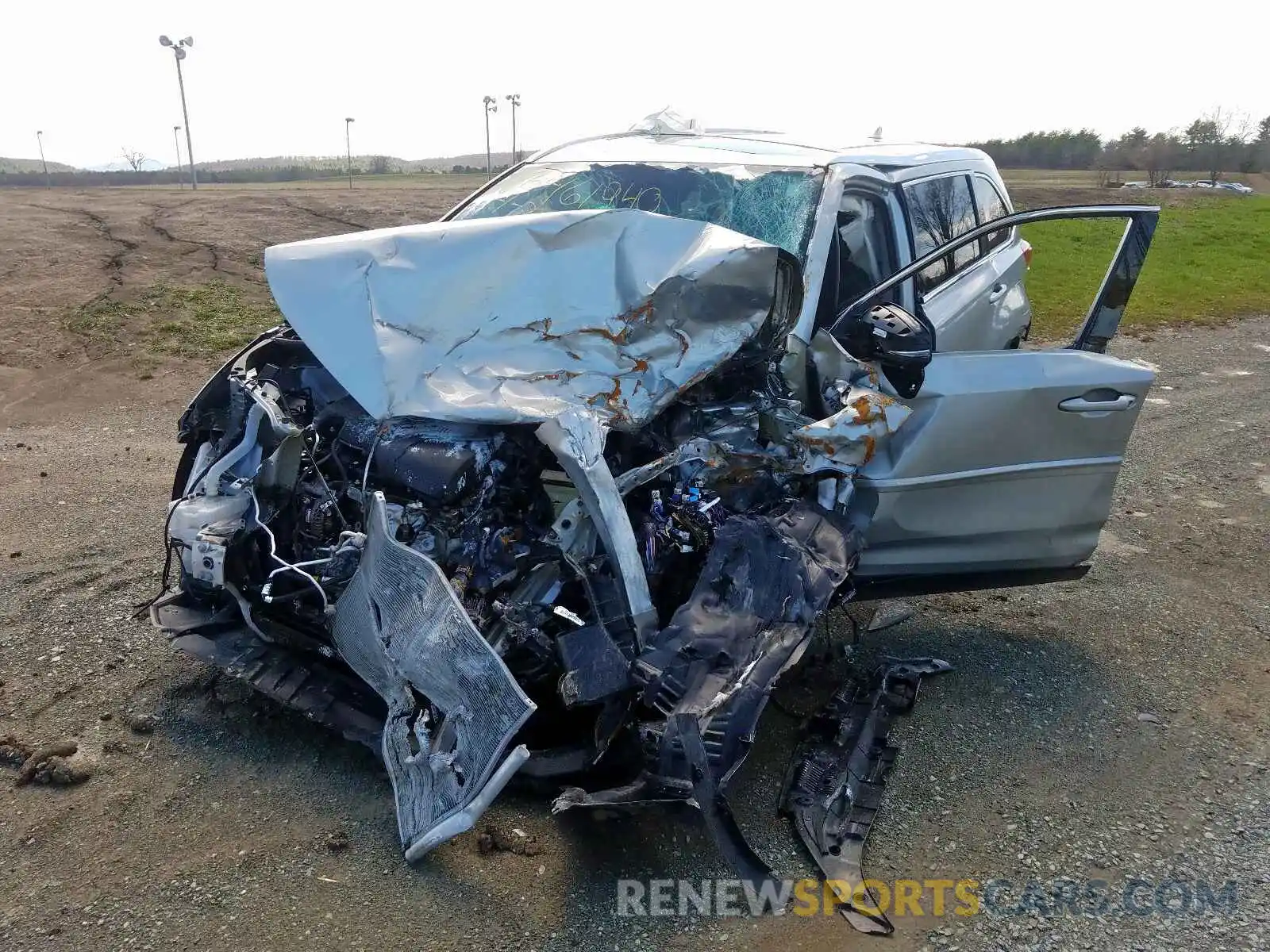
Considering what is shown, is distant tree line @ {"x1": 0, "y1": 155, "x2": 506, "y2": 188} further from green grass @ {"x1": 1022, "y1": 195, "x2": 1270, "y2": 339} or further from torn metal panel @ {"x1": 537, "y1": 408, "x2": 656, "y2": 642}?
torn metal panel @ {"x1": 537, "y1": 408, "x2": 656, "y2": 642}

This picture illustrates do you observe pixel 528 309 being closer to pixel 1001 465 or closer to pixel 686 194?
pixel 686 194

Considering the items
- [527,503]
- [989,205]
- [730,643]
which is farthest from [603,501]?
[989,205]

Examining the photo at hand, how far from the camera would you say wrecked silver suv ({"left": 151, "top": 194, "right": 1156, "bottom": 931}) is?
8.67 ft

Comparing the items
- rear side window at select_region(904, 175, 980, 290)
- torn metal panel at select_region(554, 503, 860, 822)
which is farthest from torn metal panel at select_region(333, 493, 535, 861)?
rear side window at select_region(904, 175, 980, 290)

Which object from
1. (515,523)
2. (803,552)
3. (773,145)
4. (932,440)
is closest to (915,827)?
(803,552)

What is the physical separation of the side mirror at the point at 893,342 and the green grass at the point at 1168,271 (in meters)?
7.22

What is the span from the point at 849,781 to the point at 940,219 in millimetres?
2959

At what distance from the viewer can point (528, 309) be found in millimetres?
3393

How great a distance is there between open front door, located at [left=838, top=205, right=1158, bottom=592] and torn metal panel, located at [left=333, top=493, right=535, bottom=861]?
5.30 feet

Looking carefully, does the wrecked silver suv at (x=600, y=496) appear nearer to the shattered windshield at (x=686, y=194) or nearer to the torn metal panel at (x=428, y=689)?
the torn metal panel at (x=428, y=689)

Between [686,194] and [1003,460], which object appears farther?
[686,194]

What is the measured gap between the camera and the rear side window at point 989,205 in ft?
16.8

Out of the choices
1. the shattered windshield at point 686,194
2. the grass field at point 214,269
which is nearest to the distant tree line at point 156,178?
the grass field at point 214,269

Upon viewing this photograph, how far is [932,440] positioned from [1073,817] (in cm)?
139
